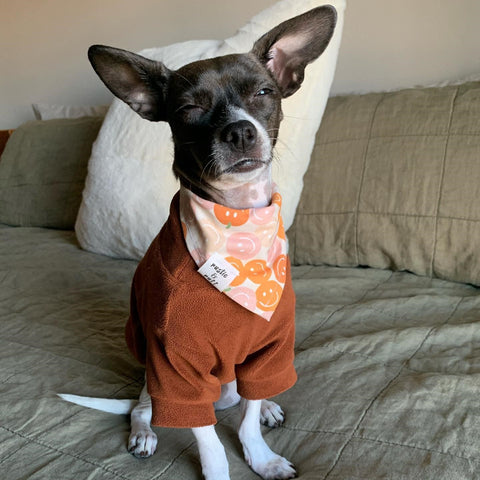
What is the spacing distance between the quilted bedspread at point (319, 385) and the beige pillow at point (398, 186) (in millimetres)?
89

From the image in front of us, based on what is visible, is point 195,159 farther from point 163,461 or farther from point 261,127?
point 163,461

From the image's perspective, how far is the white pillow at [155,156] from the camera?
1724mm

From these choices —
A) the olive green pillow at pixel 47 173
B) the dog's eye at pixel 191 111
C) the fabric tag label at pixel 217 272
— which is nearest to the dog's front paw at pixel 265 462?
the fabric tag label at pixel 217 272

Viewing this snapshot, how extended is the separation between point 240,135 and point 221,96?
13 cm

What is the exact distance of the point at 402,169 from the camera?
1.64 m

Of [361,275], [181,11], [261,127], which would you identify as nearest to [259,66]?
[261,127]

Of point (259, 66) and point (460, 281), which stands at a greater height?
point (259, 66)

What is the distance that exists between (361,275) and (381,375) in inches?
22.8

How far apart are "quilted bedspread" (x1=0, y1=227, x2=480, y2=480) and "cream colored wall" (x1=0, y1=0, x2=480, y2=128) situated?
875mm

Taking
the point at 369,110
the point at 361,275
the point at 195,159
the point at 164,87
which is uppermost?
the point at 164,87

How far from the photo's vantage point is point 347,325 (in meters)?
1.42

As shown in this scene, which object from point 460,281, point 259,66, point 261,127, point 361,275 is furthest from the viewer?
point 361,275

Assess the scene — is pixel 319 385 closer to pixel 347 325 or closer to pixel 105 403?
pixel 347 325

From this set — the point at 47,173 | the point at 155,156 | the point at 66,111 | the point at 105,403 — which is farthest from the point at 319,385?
the point at 66,111
